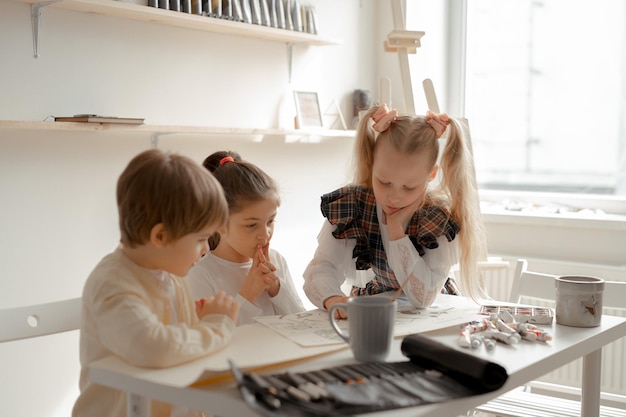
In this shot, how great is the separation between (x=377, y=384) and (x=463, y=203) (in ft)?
2.70

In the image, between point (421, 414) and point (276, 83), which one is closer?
point (421, 414)

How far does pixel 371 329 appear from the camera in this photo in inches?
51.3

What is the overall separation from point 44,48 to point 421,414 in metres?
2.01

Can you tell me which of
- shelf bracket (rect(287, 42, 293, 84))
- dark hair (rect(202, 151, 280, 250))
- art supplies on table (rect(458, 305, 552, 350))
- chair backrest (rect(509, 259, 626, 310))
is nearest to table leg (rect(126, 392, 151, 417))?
art supplies on table (rect(458, 305, 552, 350))

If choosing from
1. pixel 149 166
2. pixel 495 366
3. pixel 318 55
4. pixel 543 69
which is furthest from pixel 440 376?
pixel 543 69

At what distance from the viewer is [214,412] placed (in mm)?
1136

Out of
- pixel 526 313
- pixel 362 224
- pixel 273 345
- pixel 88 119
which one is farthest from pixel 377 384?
pixel 88 119

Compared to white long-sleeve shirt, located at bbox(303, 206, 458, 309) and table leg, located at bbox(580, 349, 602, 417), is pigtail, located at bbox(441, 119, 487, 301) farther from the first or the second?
table leg, located at bbox(580, 349, 602, 417)

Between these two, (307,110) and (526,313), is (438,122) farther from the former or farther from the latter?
(307,110)

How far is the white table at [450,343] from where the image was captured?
113 cm

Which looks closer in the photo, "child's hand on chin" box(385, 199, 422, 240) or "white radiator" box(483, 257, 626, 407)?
"child's hand on chin" box(385, 199, 422, 240)

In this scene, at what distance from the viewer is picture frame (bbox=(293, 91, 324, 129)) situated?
359cm

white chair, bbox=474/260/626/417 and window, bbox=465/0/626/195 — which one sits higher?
window, bbox=465/0/626/195

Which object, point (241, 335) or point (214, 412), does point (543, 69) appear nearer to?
point (241, 335)
